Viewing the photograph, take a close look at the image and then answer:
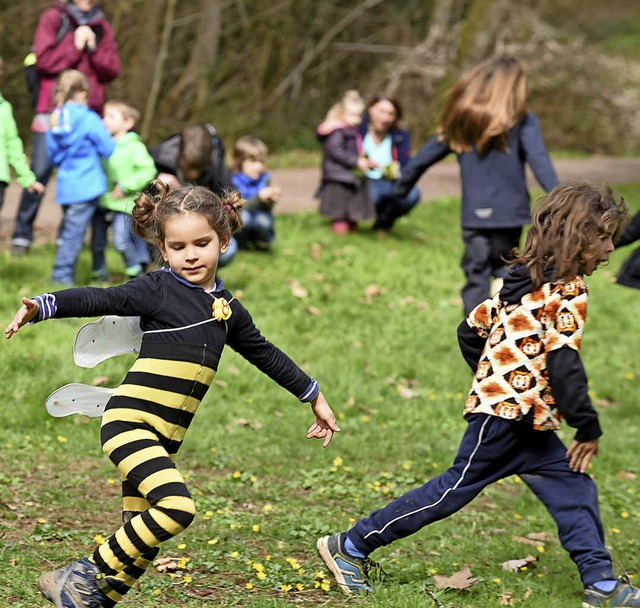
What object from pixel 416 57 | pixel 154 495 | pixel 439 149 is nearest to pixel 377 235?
pixel 439 149

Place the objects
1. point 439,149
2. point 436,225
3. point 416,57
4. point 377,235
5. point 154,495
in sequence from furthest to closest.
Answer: point 416,57, point 436,225, point 377,235, point 439,149, point 154,495

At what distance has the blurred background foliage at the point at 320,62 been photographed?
14.2 m

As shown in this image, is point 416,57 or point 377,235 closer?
point 377,235

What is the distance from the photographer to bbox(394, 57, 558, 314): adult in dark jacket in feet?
23.8

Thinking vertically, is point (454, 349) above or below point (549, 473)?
below

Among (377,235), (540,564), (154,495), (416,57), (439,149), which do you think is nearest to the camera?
(154,495)

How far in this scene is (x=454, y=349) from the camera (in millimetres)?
8719

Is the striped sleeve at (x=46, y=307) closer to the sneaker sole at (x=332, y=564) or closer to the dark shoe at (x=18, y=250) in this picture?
the sneaker sole at (x=332, y=564)

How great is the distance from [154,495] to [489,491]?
3.01 meters

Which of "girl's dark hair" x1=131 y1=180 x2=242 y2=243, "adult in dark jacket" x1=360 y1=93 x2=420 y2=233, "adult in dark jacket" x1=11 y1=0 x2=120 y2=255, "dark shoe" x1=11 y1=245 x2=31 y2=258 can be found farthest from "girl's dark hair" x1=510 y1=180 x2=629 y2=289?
"adult in dark jacket" x1=360 y1=93 x2=420 y2=233

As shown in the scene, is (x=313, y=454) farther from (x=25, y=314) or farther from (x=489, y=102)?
(x=25, y=314)

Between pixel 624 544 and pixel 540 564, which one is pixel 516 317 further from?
pixel 624 544

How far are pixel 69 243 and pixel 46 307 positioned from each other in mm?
5270

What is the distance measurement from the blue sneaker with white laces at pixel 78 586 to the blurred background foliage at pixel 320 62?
34.7ft
